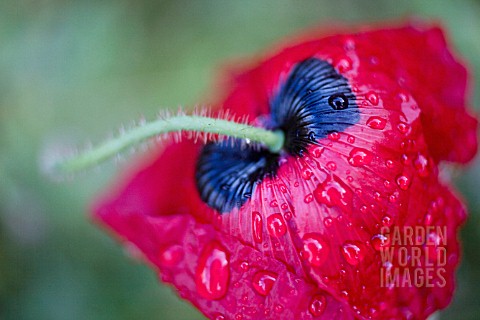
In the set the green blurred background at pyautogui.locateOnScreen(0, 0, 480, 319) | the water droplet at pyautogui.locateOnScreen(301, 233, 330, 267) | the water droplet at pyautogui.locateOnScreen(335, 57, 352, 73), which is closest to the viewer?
the water droplet at pyautogui.locateOnScreen(301, 233, 330, 267)

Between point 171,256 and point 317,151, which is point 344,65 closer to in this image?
point 317,151

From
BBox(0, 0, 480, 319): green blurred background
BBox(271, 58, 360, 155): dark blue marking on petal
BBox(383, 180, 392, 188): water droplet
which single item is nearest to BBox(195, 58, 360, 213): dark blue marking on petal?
BBox(271, 58, 360, 155): dark blue marking on petal

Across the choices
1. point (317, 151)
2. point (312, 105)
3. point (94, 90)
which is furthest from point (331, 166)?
point (94, 90)

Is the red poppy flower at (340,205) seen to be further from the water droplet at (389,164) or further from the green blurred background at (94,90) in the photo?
the green blurred background at (94,90)

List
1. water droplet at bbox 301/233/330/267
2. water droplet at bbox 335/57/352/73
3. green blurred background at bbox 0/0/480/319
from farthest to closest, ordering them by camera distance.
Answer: green blurred background at bbox 0/0/480/319
water droplet at bbox 335/57/352/73
water droplet at bbox 301/233/330/267

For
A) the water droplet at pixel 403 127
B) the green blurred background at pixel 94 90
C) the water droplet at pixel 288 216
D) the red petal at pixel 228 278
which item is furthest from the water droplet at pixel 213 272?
the green blurred background at pixel 94 90

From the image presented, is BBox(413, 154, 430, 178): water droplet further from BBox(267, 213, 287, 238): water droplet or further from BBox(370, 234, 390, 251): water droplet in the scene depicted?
BBox(267, 213, 287, 238): water droplet

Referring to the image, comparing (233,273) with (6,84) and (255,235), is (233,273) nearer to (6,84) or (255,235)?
(255,235)
